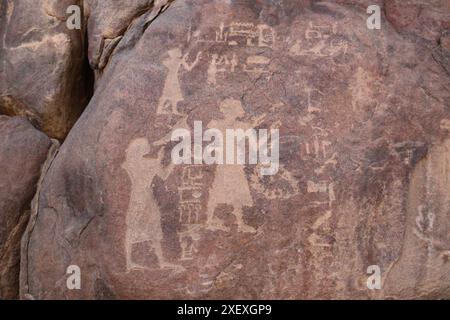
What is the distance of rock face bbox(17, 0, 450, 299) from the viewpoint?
3.15 metres

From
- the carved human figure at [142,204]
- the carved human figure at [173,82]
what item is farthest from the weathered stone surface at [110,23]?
the carved human figure at [142,204]

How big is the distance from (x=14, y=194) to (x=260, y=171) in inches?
56.0

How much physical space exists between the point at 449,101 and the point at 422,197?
0.53 metres

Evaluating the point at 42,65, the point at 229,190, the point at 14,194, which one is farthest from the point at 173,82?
the point at 14,194

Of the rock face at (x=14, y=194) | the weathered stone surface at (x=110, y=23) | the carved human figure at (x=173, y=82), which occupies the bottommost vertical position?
the rock face at (x=14, y=194)

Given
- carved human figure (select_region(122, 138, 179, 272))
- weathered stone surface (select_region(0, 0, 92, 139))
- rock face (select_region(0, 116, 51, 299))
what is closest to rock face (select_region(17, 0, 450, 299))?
carved human figure (select_region(122, 138, 179, 272))

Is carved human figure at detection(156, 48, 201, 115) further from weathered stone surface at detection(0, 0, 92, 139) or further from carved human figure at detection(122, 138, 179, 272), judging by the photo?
weathered stone surface at detection(0, 0, 92, 139)

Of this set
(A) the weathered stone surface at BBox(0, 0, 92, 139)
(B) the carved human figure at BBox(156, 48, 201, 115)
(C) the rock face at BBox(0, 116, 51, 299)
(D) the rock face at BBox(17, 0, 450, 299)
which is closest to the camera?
(D) the rock face at BBox(17, 0, 450, 299)

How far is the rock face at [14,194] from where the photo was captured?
11.8ft

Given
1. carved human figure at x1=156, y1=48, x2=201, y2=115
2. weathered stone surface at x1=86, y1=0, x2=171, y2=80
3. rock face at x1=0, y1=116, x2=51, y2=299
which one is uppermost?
weathered stone surface at x1=86, y1=0, x2=171, y2=80

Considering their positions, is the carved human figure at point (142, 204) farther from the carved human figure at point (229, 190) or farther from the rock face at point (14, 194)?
the rock face at point (14, 194)

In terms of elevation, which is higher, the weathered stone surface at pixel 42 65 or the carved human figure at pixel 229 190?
the weathered stone surface at pixel 42 65

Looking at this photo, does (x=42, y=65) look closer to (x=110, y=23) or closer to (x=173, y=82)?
(x=110, y=23)

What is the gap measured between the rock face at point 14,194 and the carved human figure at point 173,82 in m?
0.87
